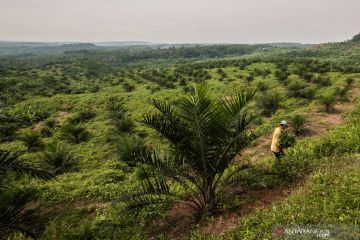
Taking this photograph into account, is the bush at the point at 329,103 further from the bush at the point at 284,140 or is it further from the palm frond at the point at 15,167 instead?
the palm frond at the point at 15,167

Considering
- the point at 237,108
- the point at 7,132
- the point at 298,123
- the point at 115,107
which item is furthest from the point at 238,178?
the point at 115,107

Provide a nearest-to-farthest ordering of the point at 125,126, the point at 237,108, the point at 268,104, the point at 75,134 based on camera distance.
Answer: the point at 237,108, the point at 268,104, the point at 125,126, the point at 75,134

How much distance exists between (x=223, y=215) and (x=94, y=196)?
439cm

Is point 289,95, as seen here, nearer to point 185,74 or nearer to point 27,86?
point 185,74

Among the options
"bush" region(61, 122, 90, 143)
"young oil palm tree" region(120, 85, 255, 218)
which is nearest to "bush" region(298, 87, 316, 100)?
"bush" region(61, 122, 90, 143)

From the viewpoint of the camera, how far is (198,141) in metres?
6.12

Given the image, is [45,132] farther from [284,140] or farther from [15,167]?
[15,167]

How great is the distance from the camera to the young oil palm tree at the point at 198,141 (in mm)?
5996

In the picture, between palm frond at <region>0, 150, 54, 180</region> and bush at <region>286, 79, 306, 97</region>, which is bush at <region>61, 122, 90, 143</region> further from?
palm frond at <region>0, 150, 54, 180</region>

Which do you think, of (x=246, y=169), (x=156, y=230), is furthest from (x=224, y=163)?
(x=156, y=230)

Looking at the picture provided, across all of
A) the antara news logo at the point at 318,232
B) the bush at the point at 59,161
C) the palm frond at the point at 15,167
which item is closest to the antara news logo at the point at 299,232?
the antara news logo at the point at 318,232

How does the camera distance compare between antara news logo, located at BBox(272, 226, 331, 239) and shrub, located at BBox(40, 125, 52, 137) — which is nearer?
antara news logo, located at BBox(272, 226, 331, 239)

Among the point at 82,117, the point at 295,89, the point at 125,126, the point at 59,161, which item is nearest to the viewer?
the point at 59,161

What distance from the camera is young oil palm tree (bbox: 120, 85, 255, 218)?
6.00 m
